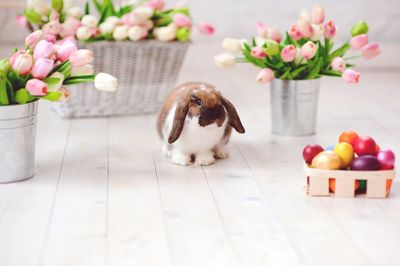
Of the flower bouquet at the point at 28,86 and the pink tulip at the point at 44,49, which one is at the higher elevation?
the pink tulip at the point at 44,49

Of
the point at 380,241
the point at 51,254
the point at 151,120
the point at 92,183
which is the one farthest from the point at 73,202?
the point at 151,120

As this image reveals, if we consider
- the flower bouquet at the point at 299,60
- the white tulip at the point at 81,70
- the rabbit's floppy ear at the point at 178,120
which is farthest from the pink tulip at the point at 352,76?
the white tulip at the point at 81,70

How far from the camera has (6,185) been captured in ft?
6.32

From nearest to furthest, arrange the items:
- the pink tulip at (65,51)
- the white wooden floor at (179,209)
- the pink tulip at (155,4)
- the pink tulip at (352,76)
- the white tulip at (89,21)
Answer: the white wooden floor at (179,209), the pink tulip at (65,51), the pink tulip at (352,76), the white tulip at (89,21), the pink tulip at (155,4)

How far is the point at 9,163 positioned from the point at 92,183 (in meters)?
0.23

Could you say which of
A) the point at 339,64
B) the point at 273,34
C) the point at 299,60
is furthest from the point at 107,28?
the point at 339,64

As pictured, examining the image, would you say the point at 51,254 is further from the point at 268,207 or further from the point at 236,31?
the point at 236,31

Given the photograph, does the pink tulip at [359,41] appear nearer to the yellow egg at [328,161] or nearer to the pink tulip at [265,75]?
the pink tulip at [265,75]

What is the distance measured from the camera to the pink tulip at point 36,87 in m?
1.83

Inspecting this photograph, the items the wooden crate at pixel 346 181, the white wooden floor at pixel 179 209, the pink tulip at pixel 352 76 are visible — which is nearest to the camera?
the white wooden floor at pixel 179 209

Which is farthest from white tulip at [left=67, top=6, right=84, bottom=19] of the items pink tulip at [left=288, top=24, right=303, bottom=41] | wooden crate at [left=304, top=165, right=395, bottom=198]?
wooden crate at [left=304, top=165, right=395, bottom=198]

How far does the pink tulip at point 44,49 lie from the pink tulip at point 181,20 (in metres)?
0.86

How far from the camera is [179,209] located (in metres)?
1.75

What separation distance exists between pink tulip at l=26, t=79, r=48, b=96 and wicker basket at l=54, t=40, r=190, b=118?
0.81m
